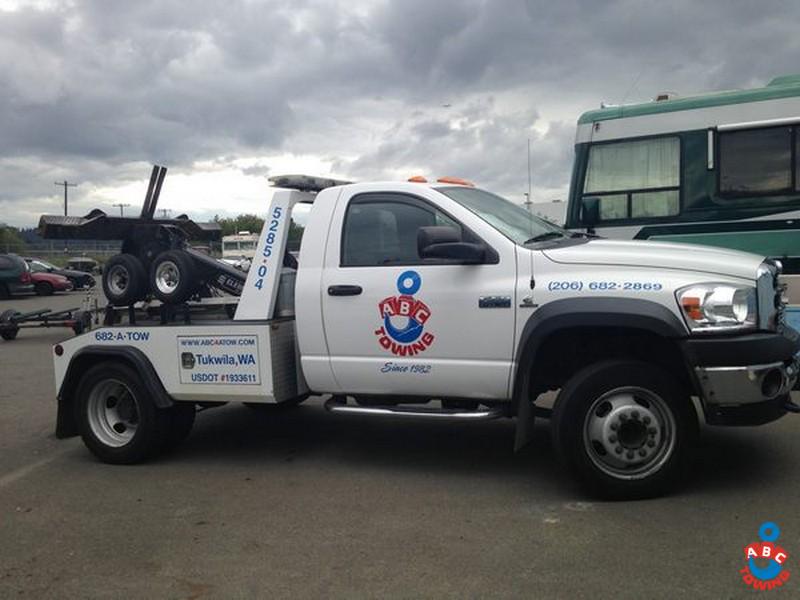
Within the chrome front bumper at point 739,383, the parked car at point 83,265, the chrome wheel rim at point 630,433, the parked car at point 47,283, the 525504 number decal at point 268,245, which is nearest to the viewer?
the chrome front bumper at point 739,383

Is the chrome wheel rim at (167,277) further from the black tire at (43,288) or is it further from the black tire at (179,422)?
the black tire at (43,288)

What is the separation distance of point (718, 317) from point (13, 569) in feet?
13.4

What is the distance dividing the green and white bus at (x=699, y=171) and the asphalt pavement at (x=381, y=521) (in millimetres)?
2748

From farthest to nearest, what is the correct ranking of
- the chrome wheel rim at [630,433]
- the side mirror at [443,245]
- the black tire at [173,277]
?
1. the black tire at [173,277]
2. the side mirror at [443,245]
3. the chrome wheel rim at [630,433]

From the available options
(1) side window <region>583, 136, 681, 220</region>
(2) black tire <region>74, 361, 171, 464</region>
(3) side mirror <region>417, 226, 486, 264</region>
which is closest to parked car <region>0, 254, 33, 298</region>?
(2) black tire <region>74, 361, 171, 464</region>

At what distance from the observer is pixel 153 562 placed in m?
4.02

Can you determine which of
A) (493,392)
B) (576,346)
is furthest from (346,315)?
(576,346)

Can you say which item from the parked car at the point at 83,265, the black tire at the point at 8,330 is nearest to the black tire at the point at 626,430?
the black tire at the point at 8,330

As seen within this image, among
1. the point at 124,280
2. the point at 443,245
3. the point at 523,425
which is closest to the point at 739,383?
the point at 523,425

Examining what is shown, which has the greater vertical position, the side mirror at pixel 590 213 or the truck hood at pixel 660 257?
the side mirror at pixel 590 213

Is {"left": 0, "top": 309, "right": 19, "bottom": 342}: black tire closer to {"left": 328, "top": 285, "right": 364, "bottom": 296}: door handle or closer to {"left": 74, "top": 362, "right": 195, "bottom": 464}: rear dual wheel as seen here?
{"left": 74, "top": 362, "right": 195, "bottom": 464}: rear dual wheel

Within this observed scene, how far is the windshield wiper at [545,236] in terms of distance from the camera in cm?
503

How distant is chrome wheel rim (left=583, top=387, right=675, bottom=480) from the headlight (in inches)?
20.3

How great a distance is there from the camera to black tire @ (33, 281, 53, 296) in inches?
1137
